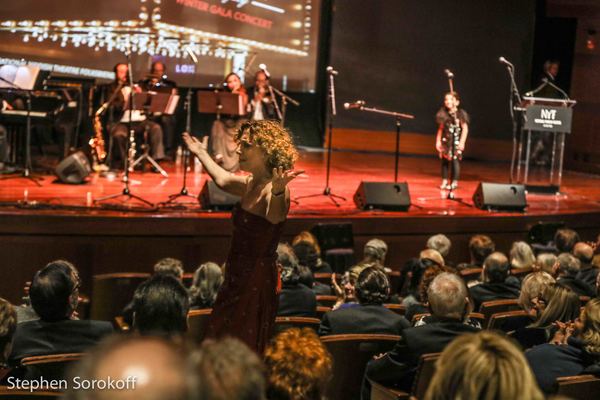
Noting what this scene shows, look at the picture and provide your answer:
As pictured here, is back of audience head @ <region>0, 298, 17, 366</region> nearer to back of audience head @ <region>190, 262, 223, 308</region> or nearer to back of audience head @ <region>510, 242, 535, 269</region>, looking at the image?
back of audience head @ <region>190, 262, 223, 308</region>

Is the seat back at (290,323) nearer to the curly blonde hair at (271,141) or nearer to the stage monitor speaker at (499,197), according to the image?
the curly blonde hair at (271,141)

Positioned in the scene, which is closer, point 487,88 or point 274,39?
point 274,39

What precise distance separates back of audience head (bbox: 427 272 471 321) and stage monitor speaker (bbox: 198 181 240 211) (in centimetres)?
409

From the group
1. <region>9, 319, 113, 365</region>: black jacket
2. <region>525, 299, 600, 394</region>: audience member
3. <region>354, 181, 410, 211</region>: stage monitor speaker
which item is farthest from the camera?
<region>354, 181, 410, 211</region>: stage monitor speaker

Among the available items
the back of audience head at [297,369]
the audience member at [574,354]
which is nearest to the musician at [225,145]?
the audience member at [574,354]

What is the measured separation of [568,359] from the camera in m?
3.48

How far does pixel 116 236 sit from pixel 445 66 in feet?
28.5

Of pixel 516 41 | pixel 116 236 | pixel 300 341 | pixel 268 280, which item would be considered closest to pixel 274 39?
pixel 516 41

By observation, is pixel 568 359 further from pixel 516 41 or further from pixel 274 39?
pixel 516 41

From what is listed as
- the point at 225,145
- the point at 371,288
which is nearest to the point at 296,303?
the point at 371,288

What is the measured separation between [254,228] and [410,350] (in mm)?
827

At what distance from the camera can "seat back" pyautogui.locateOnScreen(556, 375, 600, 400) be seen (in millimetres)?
3055

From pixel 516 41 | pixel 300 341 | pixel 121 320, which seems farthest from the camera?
pixel 516 41

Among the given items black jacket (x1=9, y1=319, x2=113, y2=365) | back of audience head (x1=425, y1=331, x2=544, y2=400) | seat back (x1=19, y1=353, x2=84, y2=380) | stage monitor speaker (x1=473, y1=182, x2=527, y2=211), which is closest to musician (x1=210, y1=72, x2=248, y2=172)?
stage monitor speaker (x1=473, y1=182, x2=527, y2=211)
